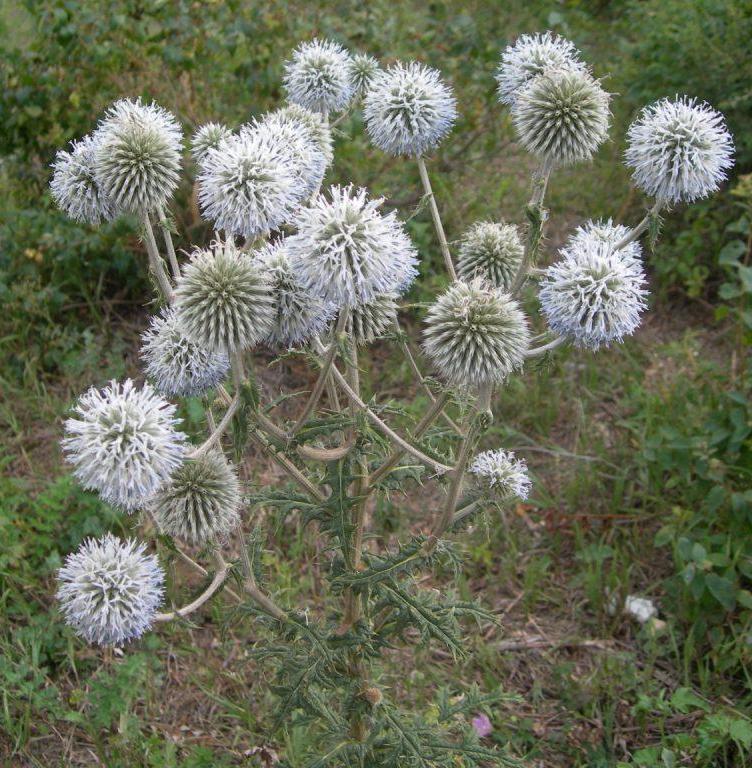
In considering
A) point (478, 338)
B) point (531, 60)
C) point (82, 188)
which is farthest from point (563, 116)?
point (82, 188)

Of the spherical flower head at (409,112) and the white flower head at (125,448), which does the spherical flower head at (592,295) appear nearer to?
the spherical flower head at (409,112)

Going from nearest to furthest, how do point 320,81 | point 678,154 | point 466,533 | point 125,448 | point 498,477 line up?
point 125,448, point 678,154, point 498,477, point 320,81, point 466,533

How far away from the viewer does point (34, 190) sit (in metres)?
6.07

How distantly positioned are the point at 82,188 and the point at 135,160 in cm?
28

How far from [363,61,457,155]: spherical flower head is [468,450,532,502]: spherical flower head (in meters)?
1.21

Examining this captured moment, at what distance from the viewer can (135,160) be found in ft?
8.86

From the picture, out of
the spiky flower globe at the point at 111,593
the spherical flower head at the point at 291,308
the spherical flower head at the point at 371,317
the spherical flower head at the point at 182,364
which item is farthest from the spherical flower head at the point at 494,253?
the spiky flower globe at the point at 111,593

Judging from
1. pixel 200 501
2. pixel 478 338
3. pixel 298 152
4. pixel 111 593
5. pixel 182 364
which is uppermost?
pixel 298 152

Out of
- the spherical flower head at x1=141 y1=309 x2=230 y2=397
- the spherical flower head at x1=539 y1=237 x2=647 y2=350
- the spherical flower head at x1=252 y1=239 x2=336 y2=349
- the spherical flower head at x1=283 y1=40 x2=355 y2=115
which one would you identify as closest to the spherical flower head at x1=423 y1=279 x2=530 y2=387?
the spherical flower head at x1=539 y1=237 x2=647 y2=350

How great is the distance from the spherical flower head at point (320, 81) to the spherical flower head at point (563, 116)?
946 millimetres

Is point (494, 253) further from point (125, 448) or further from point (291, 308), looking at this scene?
point (125, 448)

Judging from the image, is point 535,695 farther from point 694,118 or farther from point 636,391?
point 694,118

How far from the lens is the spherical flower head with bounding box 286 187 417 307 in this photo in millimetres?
2289

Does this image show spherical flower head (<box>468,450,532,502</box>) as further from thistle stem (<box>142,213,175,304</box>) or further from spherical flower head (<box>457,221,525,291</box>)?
thistle stem (<box>142,213,175,304</box>)
